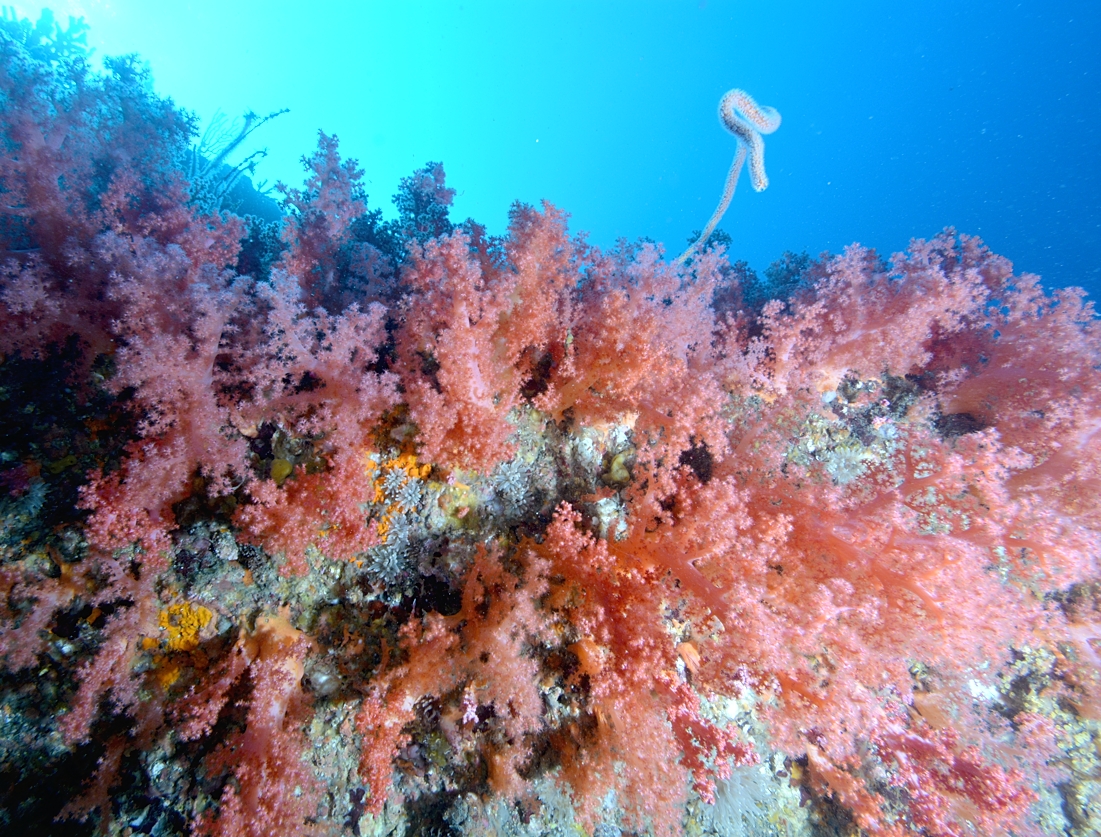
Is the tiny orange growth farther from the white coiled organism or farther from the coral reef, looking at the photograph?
the white coiled organism

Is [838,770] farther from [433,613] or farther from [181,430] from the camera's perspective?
[181,430]

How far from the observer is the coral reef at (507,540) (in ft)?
9.05

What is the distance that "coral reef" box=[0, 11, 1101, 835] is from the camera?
2760mm

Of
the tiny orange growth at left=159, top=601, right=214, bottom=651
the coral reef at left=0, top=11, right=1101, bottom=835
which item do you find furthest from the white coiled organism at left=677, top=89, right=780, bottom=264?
the tiny orange growth at left=159, top=601, right=214, bottom=651

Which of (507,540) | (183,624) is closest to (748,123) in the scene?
(507,540)

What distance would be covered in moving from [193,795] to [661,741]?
3.03m

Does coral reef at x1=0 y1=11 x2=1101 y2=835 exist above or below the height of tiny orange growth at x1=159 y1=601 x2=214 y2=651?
above

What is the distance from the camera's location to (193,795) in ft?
8.91

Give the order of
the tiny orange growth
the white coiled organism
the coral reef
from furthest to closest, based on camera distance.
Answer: the white coiled organism
the tiny orange growth
the coral reef

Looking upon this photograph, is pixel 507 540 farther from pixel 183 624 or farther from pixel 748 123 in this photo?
pixel 748 123

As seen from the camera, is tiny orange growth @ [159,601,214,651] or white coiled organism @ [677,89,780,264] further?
white coiled organism @ [677,89,780,264]

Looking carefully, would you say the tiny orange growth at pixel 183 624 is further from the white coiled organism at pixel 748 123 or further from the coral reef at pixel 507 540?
the white coiled organism at pixel 748 123

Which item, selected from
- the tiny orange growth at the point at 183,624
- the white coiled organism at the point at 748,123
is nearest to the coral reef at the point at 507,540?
the tiny orange growth at the point at 183,624

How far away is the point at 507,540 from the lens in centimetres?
370
